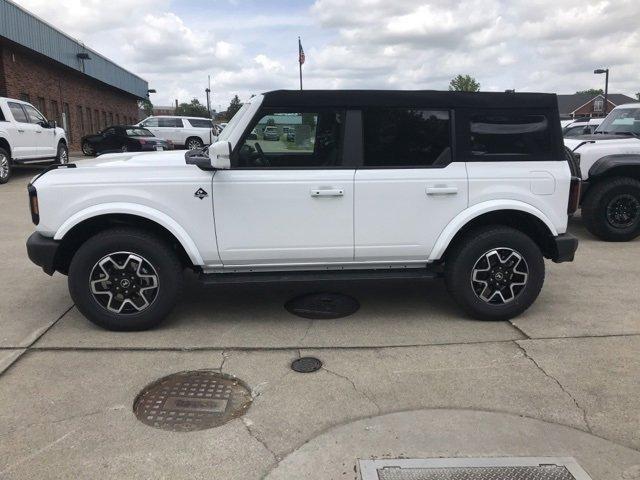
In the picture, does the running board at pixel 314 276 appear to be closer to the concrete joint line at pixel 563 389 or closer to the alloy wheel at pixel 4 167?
the concrete joint line at pixel 563 389

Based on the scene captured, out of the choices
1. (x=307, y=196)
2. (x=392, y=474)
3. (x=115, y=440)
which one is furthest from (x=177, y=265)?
(x=392, y=474)

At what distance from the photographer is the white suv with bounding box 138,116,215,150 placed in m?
25.9

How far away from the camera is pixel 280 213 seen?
13.8 feet

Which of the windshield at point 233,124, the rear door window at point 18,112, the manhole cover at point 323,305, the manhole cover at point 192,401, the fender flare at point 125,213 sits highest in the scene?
the rear door window at point 18,112

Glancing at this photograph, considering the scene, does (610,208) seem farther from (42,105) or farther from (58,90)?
(58,90)

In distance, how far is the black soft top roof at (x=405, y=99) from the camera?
4234mm

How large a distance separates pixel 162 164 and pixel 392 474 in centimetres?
295

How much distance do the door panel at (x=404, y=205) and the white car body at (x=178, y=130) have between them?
22.7 m

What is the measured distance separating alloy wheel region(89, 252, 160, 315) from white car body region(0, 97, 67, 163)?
1050cm

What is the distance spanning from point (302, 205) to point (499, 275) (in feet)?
5.55

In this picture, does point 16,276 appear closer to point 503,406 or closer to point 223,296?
point 223,296

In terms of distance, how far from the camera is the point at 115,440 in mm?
2885

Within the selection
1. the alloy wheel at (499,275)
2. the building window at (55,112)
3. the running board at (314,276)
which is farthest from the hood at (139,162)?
the building window at (55,112)

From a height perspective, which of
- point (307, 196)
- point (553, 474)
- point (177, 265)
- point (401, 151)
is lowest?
point (553, 474)
